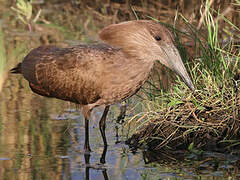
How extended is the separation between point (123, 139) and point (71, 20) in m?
6.21

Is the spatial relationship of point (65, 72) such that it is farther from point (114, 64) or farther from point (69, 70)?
point (114, 64)

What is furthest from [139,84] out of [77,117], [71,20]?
[71,20]

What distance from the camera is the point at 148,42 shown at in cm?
619

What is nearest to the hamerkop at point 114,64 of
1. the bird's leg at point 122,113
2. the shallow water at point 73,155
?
the shallow water at point 73,155

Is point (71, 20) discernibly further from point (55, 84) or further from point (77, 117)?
point (55, 84)

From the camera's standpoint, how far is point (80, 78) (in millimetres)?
6445

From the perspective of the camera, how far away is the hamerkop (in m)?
6.16

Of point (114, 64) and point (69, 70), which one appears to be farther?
point (69, 70)

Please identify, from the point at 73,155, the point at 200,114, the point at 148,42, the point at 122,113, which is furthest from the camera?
the point at 122,113

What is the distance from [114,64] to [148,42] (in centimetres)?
38

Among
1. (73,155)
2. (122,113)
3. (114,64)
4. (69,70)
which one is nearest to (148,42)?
(114,64)

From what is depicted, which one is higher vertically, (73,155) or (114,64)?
(114,64)

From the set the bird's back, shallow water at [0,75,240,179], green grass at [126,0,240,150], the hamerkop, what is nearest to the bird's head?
the hamerkop

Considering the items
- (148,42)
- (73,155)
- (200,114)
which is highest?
(148,42)
